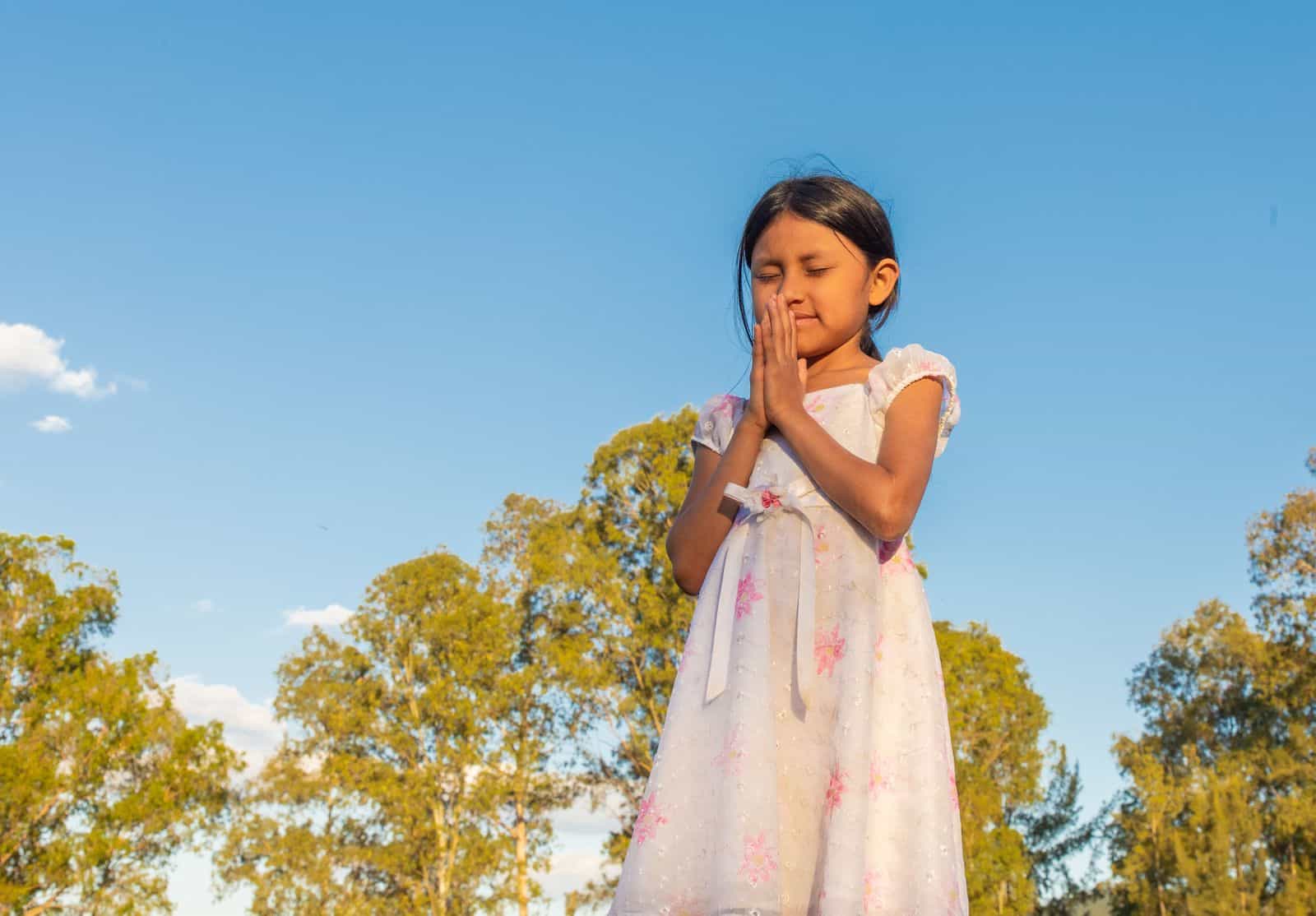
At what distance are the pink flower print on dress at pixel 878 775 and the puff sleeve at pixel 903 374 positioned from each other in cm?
75

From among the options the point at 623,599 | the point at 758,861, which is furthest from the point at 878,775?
the point at 623,599

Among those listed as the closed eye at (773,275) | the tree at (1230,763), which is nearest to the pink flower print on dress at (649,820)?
the closed eye at (773,275)

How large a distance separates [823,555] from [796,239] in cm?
81

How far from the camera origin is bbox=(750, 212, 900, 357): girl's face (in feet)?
9.59

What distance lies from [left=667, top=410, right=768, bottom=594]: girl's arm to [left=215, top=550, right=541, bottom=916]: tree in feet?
70.5

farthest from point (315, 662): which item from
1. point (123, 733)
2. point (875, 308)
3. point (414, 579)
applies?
point (875, 308)

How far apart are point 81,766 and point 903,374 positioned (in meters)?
20.9

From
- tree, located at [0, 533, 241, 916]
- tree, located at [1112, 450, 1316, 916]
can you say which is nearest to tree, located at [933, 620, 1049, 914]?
tree, located at [1112, 450, 1316, 916]

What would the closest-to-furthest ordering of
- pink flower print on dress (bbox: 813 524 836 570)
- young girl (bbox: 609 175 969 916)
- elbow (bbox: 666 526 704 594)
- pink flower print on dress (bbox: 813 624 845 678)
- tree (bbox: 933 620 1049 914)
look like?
young girl (bbox: 609 175 969 916), pink flower print on dress (bbox: 813 624 845 678), pink flower print on dress (bbox: 813 524 836 570), elbow (bbox: 666 526 704 594), tree (bbox: 933 620 1049 914)

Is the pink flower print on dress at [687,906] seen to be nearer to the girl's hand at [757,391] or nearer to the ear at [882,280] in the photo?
the girl's hand at [757,391]

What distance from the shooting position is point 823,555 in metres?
2.70

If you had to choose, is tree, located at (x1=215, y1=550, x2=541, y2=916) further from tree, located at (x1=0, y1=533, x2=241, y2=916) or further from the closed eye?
the closed eye

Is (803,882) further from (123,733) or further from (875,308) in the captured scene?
(123,733)

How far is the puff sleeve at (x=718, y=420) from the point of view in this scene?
309 cm
